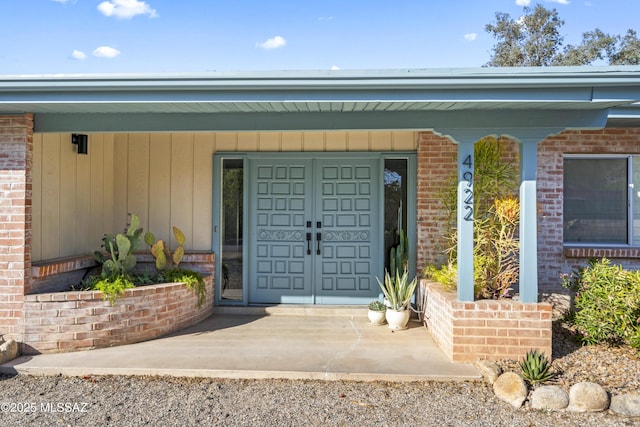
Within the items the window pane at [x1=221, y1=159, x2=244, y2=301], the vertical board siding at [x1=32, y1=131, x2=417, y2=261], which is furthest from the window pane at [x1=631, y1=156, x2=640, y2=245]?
the window pane at [x1=221, y1=159, x2=244, y2=301]

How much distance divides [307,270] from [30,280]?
350cm

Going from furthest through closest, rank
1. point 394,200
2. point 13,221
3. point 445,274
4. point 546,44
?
point 546,44
point 394,200
point 445,274
point 13,221

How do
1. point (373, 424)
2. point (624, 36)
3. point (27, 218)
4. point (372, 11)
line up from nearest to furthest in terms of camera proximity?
1. point (373, 424)
2. point (27, 218)
3. point (372, 11)
4. point (624, 36)

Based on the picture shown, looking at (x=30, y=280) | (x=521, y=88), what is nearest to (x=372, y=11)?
(x=521, y=88)

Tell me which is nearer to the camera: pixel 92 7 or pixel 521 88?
pixel 521 88

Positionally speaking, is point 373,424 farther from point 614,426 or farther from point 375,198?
point 375,198

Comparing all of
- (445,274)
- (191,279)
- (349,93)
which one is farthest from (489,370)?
(191,279)

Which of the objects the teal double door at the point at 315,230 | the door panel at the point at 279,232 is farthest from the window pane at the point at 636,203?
the door panel at the point at 279,232

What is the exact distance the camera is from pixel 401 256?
21.2ft

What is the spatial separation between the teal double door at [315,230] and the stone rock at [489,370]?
8.24 ft

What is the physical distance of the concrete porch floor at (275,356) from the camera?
4242 millimetres

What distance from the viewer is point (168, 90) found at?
418 cm

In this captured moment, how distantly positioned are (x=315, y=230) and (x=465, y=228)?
8.74 feet

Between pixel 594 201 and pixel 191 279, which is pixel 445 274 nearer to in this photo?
pixel 594 201
